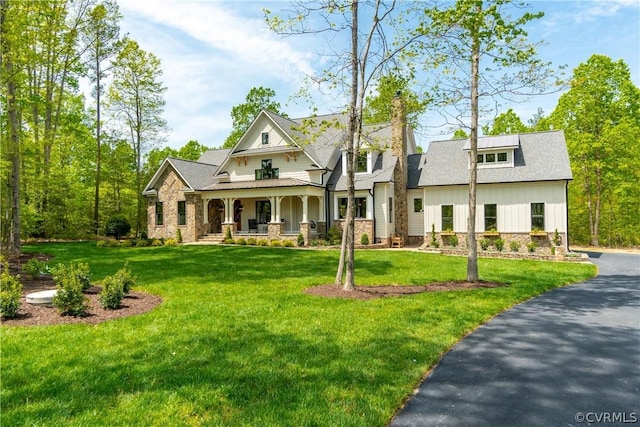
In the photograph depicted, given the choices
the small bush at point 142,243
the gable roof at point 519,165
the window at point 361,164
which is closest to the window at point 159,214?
the small bush at point 142,243

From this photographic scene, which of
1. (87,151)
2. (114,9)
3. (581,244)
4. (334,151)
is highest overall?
(114,9)

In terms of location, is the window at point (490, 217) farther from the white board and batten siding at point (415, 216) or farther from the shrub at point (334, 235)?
the shrub at point (334, 235)

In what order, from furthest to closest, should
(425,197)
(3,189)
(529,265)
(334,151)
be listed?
(334,151), (425,197), (3,189), (529,265)

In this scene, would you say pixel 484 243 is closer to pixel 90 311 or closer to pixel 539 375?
pixel 539 375

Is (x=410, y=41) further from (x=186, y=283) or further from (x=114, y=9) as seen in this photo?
(x=114, y=9)

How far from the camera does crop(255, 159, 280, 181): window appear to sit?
25.8 m

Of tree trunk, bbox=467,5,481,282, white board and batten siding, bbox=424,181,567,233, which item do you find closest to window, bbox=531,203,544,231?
white board and batten siding, bbox=424,181,567,233

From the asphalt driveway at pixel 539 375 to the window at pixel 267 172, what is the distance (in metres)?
19.9

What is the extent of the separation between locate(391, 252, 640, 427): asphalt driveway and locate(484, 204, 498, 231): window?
45.9 ft

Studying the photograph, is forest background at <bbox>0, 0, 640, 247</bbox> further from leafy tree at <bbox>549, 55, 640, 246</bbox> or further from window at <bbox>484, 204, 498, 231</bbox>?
window at <bbox>484, 204, 498, 231</bbox>

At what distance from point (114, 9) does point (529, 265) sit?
105 feet

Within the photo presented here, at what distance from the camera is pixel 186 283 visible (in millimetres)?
10492

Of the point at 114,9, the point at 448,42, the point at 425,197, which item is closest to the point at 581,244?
the point at 425,197

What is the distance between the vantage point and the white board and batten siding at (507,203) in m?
20.1
